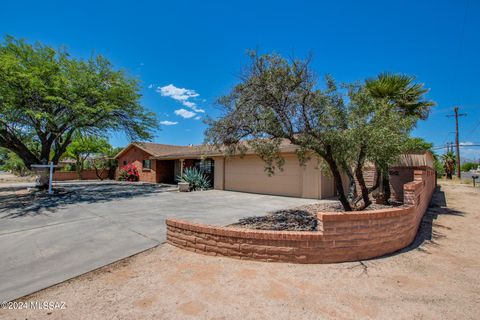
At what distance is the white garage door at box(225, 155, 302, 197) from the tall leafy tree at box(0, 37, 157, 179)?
7.76m

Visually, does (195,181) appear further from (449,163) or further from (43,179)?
(449,163)

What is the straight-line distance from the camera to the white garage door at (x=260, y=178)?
11742 millimetres

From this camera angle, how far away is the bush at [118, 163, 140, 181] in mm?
23225

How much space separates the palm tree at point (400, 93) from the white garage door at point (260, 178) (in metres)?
3.94

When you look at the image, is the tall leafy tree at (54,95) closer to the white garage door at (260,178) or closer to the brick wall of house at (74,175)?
the white garage door at (260,178)

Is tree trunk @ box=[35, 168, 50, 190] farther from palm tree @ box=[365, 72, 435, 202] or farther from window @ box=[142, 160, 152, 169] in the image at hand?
palm tree @ box=[365, 72, 435, 202]

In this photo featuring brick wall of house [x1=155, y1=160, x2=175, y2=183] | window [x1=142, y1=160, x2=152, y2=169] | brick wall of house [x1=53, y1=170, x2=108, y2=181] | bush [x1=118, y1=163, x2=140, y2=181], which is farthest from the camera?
brick wall of house [x1=53, y1=170, x2=108, y2=181]

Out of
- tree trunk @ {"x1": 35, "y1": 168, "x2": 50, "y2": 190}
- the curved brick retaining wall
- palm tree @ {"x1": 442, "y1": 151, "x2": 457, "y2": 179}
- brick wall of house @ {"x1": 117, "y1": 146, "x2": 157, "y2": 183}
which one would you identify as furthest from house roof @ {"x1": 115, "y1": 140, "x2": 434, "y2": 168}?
palm tree @ {"x1": 442, "y1": 151, "x2": 457, "y2": 179}

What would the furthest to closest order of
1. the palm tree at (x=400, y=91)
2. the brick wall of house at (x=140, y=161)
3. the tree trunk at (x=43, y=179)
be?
the brick wall of house at (x=140, y=161), the tree trunk at (x=43, y=179), the palm tree at (x=400, y=91)

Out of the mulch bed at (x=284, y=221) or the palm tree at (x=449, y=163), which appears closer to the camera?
the mulch bed at (x=284, y=221)

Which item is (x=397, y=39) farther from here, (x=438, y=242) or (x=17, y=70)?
(x=17, y=70)

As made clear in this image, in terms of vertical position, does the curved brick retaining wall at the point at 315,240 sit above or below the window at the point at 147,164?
below

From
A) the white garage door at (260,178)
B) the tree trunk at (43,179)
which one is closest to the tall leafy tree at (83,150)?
the tree trunk at (43,179)

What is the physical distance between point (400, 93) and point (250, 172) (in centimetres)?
809
